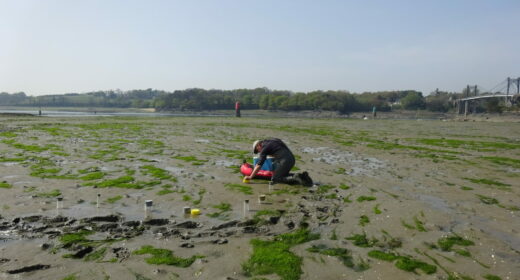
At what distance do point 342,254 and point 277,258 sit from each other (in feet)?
3.94

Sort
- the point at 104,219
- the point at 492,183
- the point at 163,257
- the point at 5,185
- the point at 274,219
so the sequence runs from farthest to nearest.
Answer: the point at 492,183 → the point at 5,185 → the point at 274,219 → the point at 104,219 → the point at 163,257

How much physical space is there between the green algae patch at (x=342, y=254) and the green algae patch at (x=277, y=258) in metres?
0.41

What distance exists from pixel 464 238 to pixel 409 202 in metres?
2.81

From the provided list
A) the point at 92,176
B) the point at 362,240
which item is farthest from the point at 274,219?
the point at 92,176

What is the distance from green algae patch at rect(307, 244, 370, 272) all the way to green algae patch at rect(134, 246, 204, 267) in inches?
84.7

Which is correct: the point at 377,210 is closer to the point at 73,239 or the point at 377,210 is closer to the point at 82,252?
the point at 82,252

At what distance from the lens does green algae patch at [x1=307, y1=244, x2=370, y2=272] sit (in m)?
5.65

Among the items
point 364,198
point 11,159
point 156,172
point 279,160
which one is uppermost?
point 279,160

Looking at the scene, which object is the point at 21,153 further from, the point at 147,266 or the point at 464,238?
the point at 464,238

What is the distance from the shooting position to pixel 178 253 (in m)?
6.05

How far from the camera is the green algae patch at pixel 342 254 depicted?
5652 millimetres

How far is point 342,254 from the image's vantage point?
6141 mm

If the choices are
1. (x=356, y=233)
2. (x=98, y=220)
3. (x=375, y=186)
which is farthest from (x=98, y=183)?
(x=375, y=186)

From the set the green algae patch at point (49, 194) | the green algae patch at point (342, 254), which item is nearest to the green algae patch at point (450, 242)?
the green algae patch at point (342, 254)
